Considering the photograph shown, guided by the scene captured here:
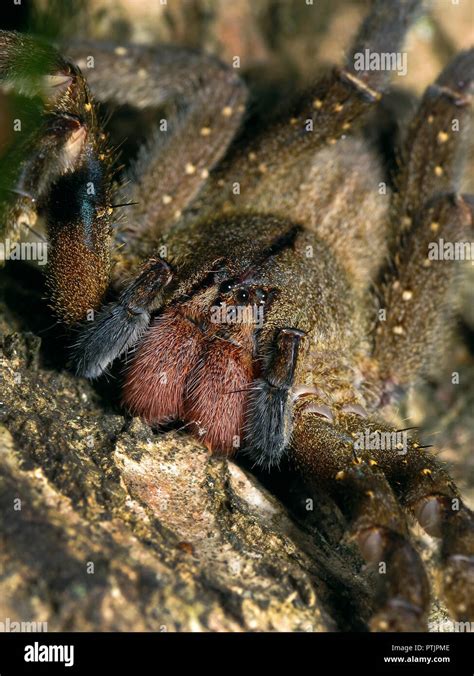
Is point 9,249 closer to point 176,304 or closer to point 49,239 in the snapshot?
point 49,239

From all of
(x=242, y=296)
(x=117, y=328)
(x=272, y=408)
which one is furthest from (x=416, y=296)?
(x=117, y=328)

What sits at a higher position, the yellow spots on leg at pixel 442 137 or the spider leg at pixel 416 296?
the yellow spots on leg at pixel 442 137

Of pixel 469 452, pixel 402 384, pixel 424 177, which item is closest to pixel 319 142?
pixel 424 177

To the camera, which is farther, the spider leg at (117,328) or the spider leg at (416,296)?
the spider leg at (416,296)

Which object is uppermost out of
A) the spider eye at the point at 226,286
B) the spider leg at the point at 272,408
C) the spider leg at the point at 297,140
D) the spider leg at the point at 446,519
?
the spider leg at the point at 297,140

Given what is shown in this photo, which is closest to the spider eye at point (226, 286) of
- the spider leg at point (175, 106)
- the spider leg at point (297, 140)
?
the spider leg at point (175, 106)

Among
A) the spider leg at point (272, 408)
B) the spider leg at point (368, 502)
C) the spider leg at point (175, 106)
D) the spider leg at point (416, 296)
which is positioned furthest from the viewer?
the spider leg at point (416, 296)

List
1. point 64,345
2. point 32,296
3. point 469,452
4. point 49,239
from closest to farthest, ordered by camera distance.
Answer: point 49,239, point 64,345, point 32,296, point 469,452

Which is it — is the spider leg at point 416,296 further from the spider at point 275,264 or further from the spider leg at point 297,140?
the spider leg at point 297,140
